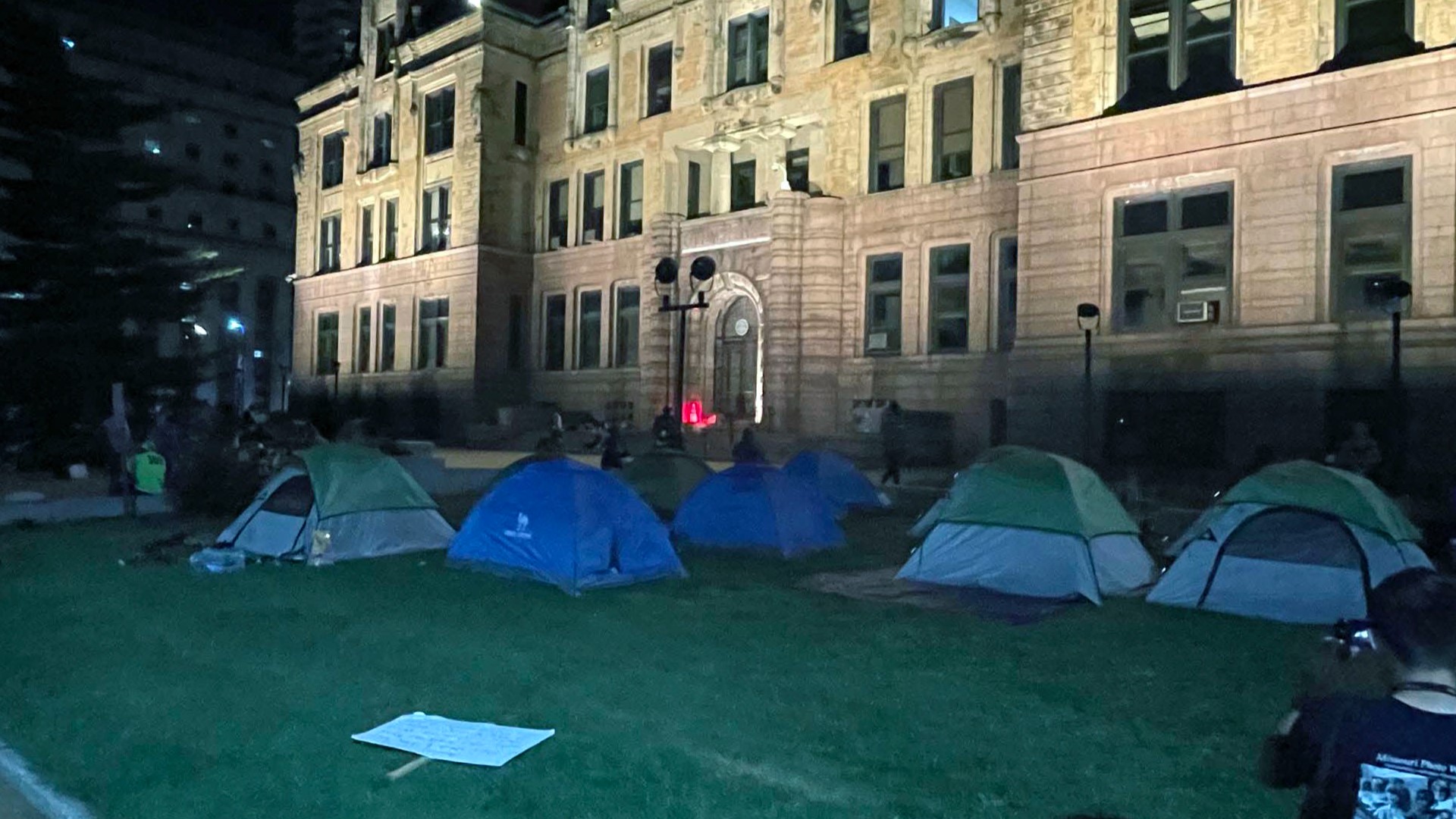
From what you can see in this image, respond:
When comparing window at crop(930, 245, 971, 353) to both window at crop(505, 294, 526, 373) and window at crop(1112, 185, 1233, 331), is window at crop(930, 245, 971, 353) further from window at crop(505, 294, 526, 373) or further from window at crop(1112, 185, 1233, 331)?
window at crop(505, 294, 526, 373)

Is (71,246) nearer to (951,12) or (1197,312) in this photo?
(951,12)

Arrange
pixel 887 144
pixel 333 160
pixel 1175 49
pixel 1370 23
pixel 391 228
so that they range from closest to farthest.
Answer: pixel 1370 23 → pixel 1175 49 → pixel 887 144 → pixel 391 228 → pixel 333 160

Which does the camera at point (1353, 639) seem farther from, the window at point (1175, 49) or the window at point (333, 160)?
the window at point (333, 160)

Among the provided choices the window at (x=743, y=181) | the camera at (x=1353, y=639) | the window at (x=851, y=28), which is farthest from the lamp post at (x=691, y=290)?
the camera at (x=1353, y=639)

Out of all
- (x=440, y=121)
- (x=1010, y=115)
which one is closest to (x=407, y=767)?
(x=1010, y=115)

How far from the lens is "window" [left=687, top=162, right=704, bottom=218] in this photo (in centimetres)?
3625

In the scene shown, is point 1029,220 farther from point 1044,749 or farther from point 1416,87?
point 1044,749

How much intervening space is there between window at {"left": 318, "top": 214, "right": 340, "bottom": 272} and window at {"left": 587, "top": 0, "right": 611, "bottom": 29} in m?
17.1

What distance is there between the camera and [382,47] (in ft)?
149

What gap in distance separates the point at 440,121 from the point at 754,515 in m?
33.4

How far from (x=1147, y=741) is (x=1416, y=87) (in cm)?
1804

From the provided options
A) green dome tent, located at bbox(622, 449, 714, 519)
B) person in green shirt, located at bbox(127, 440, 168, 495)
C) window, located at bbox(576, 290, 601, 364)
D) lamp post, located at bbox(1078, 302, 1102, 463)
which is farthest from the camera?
window, located at bbox(576, 290, 601, 364)

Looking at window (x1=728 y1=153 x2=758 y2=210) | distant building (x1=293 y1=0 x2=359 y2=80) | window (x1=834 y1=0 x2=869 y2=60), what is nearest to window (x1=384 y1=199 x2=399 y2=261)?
window (x1=728 y1=153 x2=758 y2=210)

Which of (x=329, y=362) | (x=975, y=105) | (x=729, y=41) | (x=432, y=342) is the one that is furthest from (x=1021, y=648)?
(x=329, y=362)
